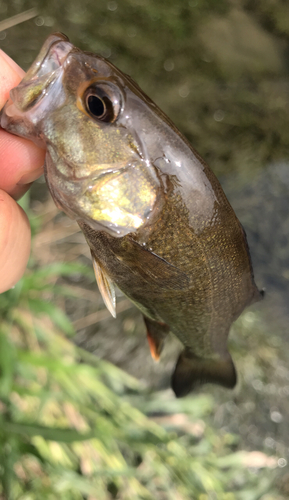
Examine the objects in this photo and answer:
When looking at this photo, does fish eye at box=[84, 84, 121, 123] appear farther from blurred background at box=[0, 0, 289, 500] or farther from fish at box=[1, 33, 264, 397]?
blurred background at box=[0, 0, 289, 500]

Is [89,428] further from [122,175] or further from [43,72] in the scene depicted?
[43,72]

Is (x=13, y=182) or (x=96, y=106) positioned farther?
(x=13, y=182)

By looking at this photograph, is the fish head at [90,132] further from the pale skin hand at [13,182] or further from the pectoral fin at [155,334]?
the pectoral fin at [155,334]

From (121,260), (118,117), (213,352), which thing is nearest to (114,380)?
(213,352)

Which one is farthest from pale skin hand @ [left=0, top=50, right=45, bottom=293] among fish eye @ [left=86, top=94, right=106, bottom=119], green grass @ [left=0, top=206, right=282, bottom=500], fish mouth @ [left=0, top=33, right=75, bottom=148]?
green grass @ [left=0, top=206, right=282, bottom=500]

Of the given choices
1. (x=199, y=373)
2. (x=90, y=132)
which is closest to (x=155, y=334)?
(x=199, y=373)

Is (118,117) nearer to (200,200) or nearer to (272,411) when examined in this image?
(200,200)
